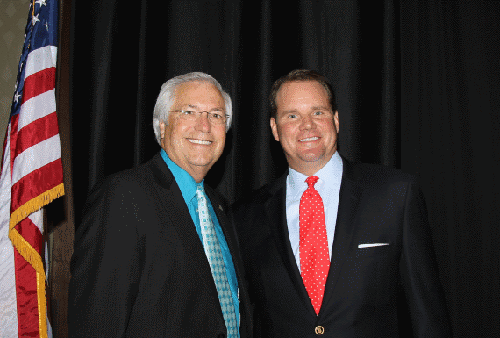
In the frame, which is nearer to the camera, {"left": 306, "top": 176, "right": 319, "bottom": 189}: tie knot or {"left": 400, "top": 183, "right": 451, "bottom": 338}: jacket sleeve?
{"left": 400, "top": 183, "right": 451, "bottom": 338}: jacket sleeve

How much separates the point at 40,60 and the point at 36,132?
0.43 m

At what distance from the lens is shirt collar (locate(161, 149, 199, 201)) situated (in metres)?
1.72

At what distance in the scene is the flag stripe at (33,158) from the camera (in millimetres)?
1929

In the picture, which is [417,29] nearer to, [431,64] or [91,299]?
[431,64]

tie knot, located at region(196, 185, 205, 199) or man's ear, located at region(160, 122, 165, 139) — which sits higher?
man's ear, located at region(160, 122, 165, 139)

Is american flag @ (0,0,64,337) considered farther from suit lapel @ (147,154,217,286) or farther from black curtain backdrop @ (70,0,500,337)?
suit lapel @ (147,154,217,286)

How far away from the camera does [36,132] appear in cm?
199

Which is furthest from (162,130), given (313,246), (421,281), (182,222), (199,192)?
(421,281)

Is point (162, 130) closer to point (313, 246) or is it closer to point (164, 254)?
point (164, 254)

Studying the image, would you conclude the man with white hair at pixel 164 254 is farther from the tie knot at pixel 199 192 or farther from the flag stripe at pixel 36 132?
the flag stripe at pixel 36 132

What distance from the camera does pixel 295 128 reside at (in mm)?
1885

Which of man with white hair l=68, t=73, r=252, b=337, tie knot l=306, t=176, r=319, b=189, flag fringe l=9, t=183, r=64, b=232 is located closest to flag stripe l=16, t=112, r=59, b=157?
flag fringe l=9, t=183, r=64, b=232

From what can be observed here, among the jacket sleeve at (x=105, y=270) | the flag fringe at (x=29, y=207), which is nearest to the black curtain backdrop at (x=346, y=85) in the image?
the flag fringe at (x=29, y=207)

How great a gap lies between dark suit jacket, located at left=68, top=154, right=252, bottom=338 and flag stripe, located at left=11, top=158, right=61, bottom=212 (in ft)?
2.06
